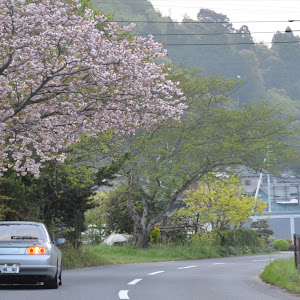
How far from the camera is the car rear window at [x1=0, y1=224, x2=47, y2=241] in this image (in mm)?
13922

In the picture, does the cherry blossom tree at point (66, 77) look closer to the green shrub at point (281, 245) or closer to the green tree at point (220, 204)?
the green tree at point (220, 204)

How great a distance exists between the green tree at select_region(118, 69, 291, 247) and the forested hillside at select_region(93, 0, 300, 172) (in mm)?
71346

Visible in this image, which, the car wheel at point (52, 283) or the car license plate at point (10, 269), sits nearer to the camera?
the car license plate at point (10, 269)

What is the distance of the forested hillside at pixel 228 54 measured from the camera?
11500 centimetres

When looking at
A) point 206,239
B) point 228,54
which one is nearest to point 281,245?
point 206,239

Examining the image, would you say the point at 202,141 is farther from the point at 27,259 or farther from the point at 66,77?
the point at 27,259

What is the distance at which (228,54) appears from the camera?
124 m

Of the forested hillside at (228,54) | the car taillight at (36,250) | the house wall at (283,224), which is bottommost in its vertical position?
the car taillight at (36,250)

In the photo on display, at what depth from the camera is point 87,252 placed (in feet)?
87.1

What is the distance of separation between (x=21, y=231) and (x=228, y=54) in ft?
368

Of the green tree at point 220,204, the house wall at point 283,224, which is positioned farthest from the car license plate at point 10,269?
the house wall at point 283,224

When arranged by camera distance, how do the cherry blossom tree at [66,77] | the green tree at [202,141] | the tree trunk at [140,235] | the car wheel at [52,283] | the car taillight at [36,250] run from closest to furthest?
the car taillight at [36,250]
the car wheel at [52,283]
the cherry blossom tree at [66,77]
the green tree at [202,141]
the tree trunk at [140,235]

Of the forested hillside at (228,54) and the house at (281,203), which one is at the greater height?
the forested hillside at (228,54)

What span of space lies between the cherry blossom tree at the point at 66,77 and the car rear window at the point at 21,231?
316 centimetres
